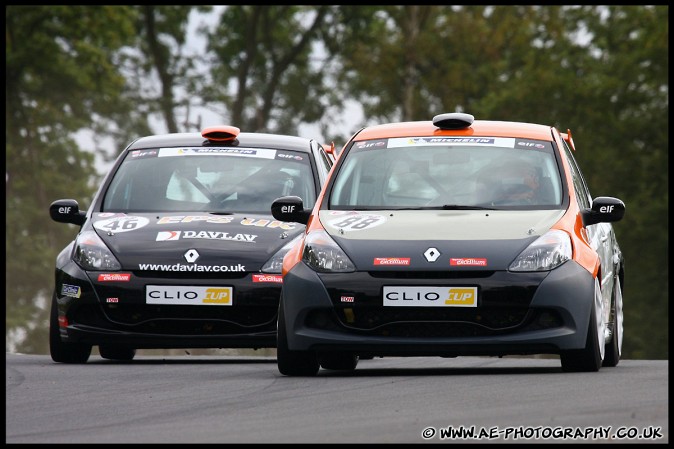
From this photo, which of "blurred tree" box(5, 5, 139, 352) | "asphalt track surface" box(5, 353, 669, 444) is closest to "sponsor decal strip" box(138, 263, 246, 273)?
"asphalt track surface" box(5, 353, 669, 444)

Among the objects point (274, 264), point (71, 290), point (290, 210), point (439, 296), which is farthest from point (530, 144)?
point (71, 290)

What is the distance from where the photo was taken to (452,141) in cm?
1158

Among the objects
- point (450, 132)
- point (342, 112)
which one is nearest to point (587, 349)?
point (450, 132)

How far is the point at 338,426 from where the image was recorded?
756cm

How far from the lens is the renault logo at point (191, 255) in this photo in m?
12.4

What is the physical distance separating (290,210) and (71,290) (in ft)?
7.04

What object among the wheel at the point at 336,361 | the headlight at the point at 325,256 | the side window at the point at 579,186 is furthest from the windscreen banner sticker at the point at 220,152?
the headlight at the point at 325,256

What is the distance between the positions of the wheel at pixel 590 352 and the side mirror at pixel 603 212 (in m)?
0.55

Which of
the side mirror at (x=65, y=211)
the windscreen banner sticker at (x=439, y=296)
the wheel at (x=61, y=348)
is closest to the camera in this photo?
the windscreen banner sticker at (x=439, y=296)

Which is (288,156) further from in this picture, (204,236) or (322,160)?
(204,236)

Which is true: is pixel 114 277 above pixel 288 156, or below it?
below

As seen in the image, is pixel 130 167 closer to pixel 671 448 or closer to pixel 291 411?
pixel 291 411

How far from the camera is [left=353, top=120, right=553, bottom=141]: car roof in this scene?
38.4 feet

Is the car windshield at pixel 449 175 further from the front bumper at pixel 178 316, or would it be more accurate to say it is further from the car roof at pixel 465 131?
the front bumper at pixel 178 316
